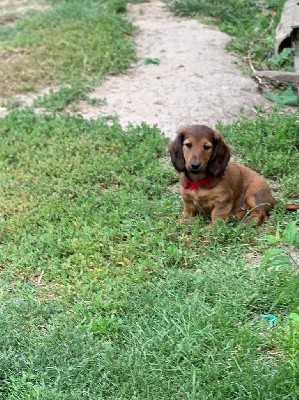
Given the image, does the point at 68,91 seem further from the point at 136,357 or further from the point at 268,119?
the point at 136,357

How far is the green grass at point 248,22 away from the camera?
31.1 ft

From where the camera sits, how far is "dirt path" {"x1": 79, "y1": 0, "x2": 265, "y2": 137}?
26.6 ft

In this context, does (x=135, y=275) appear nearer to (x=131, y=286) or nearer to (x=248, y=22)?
(x=131, y=286)

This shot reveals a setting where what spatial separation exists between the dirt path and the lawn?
0.46 metres

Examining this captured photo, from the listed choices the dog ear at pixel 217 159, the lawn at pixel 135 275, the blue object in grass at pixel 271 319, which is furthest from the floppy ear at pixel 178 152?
the blue object in grass at pixel 271 319

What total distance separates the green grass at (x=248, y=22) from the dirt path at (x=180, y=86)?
0.83 ft

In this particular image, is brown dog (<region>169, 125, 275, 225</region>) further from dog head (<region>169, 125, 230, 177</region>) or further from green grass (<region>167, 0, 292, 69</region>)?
green grass (<region>167, 0, 292, 69</region>)

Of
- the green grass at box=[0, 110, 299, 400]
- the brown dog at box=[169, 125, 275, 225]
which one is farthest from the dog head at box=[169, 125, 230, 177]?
the green grass at box=[0, 110, 299, 400]

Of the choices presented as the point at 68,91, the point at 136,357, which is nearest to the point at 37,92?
the point at 68,91

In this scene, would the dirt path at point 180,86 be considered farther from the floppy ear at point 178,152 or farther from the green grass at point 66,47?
the floppy ear at point 178,152

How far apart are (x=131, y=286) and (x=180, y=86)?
4276 mm

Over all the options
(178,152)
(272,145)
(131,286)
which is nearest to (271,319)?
(131,286)

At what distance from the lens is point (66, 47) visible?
10.0m

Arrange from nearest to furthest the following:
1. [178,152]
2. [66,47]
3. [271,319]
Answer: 1. [271,319]
2. [178,152]
3. [66,47]
